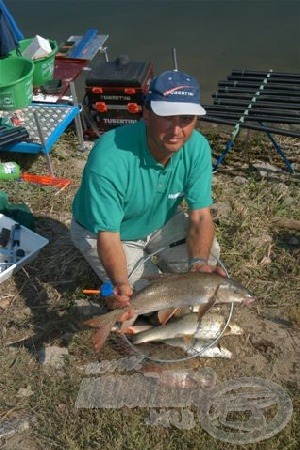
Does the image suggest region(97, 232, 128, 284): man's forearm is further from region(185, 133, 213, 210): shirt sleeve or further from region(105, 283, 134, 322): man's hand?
region(185, 133, 213, 210): shirt sleeve

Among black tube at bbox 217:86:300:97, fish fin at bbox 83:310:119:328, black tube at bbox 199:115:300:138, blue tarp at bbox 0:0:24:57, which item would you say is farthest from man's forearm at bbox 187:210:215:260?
blue tarp at bbox 0:0:24:57

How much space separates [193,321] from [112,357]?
1.93 ft

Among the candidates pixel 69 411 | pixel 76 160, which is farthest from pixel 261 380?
pixel 76 160

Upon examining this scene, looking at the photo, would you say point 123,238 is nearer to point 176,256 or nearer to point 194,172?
point 176,256

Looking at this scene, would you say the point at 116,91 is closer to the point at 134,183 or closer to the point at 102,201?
the point at 134,183

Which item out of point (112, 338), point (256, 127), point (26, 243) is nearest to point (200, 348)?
point (112, 338)

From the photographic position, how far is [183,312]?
3627 mm

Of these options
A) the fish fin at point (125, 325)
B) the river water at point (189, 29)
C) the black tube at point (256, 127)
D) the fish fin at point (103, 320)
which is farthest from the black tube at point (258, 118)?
the fish fin at point (103, 320)

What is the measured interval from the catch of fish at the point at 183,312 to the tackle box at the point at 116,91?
2999 mm

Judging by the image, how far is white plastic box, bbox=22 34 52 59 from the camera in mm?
6191

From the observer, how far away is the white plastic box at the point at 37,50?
6.19 metres

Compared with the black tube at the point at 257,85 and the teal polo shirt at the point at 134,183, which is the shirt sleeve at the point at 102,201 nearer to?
the teal polo shirt at the point at 134,183

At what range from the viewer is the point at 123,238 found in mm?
3807

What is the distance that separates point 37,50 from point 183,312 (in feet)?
12.8
